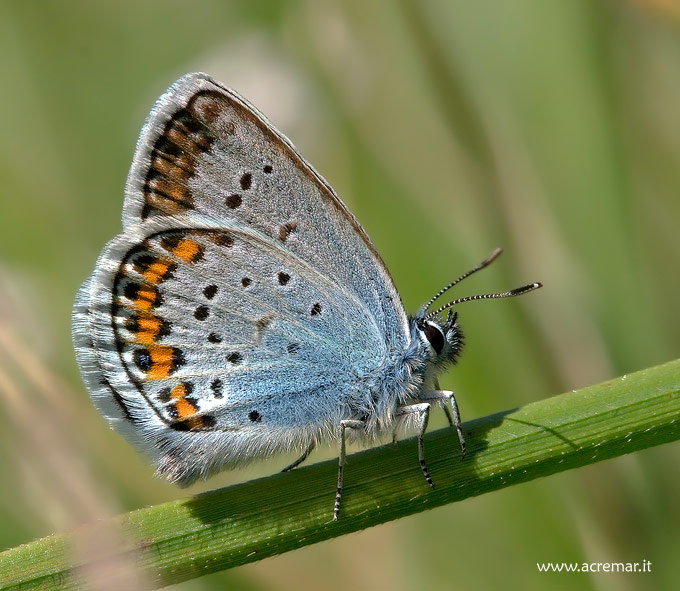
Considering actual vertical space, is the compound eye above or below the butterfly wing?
below

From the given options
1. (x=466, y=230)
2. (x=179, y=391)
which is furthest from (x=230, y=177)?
(x=466, y=230)

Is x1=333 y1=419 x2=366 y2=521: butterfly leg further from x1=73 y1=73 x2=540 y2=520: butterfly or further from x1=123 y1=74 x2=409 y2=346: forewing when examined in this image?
x1=123 y1=74 x2=409 y2=346: forewing

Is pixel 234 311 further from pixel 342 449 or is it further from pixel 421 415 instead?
pixel 421 415

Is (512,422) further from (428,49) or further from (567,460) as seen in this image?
(428,49)

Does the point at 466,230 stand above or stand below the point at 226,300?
below

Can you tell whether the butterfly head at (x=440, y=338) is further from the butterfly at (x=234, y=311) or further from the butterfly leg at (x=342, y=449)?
the butterfly leg at (x=342, y=449)

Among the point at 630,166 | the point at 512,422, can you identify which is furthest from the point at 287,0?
the point at 512,422

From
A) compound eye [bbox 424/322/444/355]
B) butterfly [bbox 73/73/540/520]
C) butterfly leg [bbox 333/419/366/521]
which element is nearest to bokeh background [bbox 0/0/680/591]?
butterfly [bbox 73/73/540/520]
